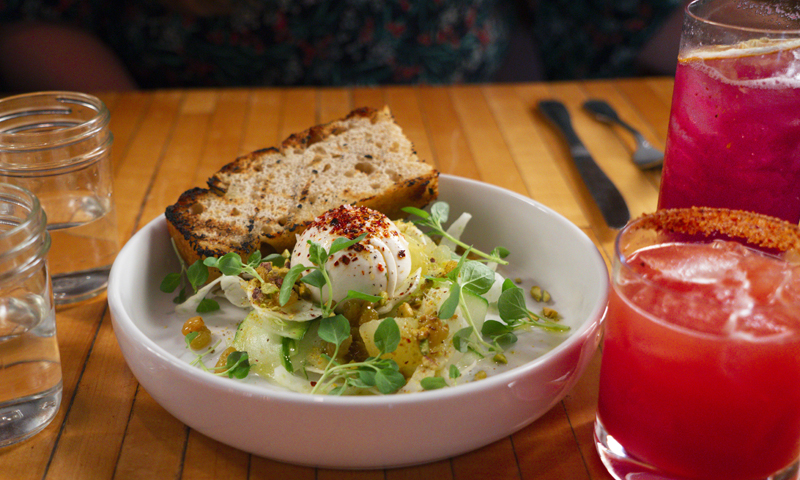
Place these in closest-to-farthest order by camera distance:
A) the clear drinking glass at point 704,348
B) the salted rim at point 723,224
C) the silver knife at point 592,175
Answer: the clear drinking glass at point 704,348 → the salted rim at point 723,224 → the silver knife at point 592,175

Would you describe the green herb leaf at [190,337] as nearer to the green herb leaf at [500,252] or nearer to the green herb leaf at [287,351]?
the green herb leaf at [287,351]

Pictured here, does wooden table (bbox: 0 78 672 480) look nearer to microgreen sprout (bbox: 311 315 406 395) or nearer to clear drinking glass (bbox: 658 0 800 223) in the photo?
microgreen sprout (bbox: 311 315 406 395)

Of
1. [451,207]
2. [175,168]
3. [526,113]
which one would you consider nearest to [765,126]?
[451,207]

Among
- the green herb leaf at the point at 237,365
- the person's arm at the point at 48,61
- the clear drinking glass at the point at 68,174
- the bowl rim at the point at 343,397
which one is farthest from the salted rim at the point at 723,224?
the person's arm at the point at 48,61

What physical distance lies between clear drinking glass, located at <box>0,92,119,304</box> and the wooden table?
110mm

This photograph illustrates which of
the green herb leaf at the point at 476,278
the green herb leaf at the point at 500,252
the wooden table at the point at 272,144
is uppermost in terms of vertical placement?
the green herb leaf at the point at 476,278

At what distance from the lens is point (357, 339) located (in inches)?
47.1

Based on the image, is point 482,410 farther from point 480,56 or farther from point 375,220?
point 480,56

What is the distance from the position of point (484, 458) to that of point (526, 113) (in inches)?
69.0

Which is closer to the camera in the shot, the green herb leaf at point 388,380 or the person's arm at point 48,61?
the green herb leaf at point 388,380

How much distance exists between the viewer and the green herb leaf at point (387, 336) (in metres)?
1.10

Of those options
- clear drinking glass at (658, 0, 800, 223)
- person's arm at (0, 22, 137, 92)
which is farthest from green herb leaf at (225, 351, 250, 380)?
person's arm at (0, 22, 137, 92)

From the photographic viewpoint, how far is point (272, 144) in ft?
7.70

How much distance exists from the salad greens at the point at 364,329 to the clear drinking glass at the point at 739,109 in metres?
0.41
